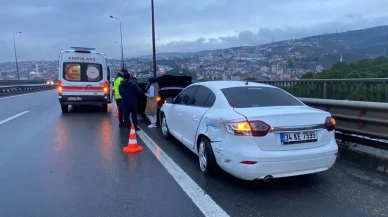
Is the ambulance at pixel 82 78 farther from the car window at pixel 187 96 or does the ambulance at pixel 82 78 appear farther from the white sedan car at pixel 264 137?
the white sedan car at pixel 264 137

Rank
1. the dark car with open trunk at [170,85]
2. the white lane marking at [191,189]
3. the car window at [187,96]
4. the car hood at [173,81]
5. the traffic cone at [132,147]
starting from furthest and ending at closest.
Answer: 1. the car hood at [173,81]
2. the dark car with open trunk at [170,85]
3. the traffic cone at [132,147]
4. the car window at [187,96]
5. the white lane marking at [191,189]

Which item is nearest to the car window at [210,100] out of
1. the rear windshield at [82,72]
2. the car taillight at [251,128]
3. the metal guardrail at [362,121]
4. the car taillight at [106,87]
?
the car taillight at [251,128]

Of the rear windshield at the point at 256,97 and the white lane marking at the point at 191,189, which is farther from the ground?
the rear windshield at the point at 256,97

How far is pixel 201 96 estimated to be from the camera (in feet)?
18.7

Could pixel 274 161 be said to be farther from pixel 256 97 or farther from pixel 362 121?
pixel 362 121

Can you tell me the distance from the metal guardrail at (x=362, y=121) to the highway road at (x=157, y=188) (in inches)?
21.3

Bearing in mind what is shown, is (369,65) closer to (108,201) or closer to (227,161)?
(227,161)

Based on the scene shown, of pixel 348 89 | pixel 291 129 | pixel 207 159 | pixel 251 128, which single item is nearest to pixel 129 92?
pixel 207 159

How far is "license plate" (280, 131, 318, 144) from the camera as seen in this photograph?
4035 mm

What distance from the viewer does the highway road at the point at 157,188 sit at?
12.0 ft

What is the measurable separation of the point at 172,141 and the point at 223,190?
3.34m

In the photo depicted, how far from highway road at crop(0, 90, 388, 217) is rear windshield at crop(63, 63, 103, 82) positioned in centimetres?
704

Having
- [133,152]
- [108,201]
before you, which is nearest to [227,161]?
[108,201]

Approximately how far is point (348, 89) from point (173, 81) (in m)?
5.33
